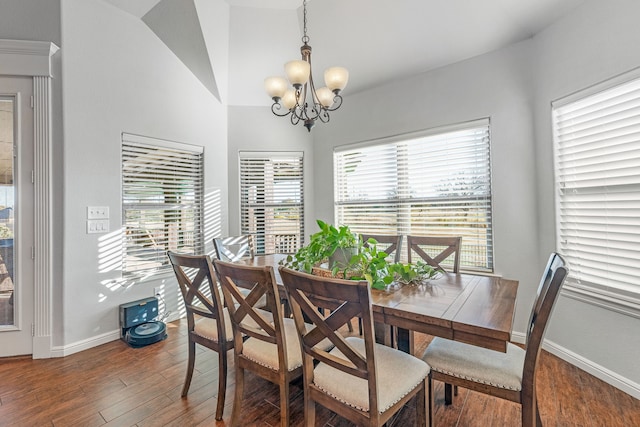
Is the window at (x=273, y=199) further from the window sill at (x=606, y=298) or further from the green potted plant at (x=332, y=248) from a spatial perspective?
the window sill at (x=606, y=298)

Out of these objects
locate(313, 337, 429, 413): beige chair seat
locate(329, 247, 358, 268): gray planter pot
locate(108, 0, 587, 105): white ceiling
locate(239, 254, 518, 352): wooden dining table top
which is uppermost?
locate(108, 0, 587, 105): white ceiling

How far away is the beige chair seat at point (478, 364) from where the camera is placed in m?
1.40

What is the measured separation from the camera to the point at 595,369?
2.24 metres

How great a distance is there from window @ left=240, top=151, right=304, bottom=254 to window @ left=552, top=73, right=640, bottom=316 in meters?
3.10

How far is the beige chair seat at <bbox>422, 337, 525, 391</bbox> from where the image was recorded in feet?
4.58

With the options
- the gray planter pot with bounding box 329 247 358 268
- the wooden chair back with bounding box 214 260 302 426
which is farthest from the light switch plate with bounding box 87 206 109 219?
the gray planter pot with bounding box 329 247 358 268

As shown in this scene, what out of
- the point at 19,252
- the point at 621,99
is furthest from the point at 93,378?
the point at 621,99

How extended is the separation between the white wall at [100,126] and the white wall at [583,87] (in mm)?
3938

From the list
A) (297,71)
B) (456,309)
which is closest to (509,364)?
(456,309)

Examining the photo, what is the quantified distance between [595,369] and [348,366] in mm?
Result: 2278

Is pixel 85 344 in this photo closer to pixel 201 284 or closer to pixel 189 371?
pixel 189 371

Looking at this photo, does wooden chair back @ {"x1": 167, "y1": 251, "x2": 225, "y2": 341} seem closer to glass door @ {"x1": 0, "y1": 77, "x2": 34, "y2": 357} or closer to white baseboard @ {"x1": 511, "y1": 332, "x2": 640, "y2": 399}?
glass door @ {"x1": 0, "y1": 77, "x2": 34, "y2": 357}

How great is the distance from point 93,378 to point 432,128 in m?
4.00

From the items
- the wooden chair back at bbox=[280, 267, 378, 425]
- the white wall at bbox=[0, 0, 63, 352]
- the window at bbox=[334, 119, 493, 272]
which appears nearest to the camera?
the wooden chair back at bbox=[280, 267, 378, 425]
